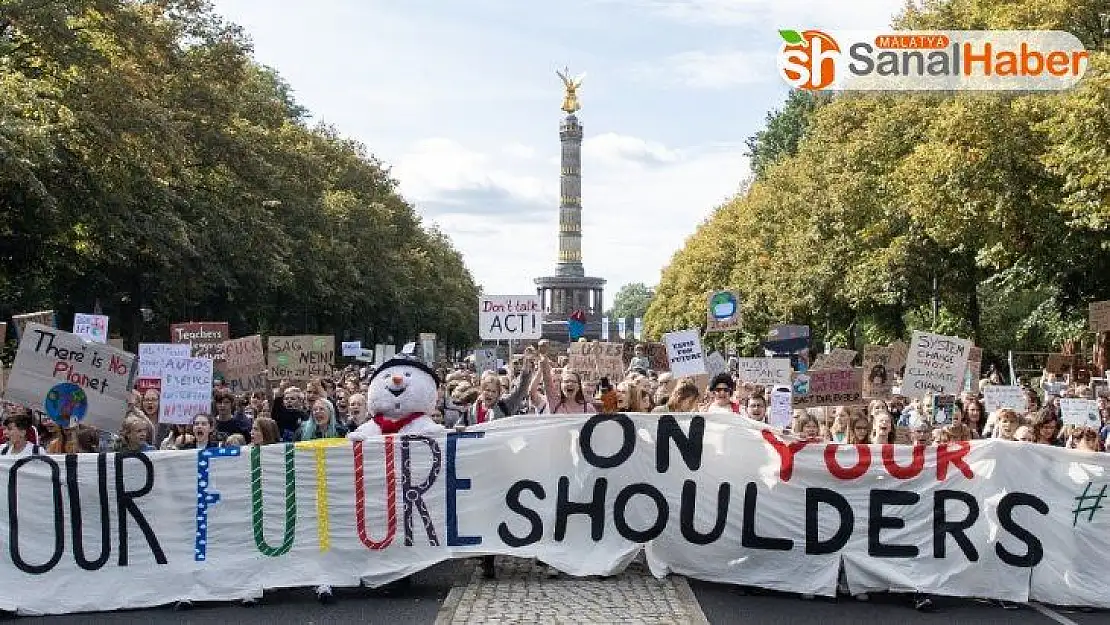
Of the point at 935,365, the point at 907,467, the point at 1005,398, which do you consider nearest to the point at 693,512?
the point at 907,467

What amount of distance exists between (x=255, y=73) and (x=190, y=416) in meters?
42.0

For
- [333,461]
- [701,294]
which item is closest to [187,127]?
[333,461]

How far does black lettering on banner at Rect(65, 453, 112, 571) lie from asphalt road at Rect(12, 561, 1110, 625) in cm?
43

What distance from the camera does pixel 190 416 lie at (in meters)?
15.7

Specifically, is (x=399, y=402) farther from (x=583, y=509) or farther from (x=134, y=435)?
(x=134, y=435)

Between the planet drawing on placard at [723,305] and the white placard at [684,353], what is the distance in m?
8.69

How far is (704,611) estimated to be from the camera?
35.3 ft

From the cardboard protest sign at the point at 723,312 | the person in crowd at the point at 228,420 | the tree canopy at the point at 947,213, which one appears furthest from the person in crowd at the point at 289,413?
the tree canopy at the point at 947,213

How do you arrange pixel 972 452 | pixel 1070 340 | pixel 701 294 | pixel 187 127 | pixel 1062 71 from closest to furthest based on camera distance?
pixel 972 452, pixel 1062 71, pixel 187 127, pixel 1070 340, pixel 701 294

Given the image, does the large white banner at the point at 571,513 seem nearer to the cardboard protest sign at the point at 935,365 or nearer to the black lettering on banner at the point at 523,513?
the black lettering on banner at the point at 523,513

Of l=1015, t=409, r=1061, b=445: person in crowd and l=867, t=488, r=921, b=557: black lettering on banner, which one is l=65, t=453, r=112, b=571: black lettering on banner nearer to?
l=867, t=488, r=921, b=557: black lettering on banner

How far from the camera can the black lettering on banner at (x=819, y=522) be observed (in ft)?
37.9

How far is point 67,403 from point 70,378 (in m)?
0.22

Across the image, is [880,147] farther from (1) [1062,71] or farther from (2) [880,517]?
(2) [880,517]
